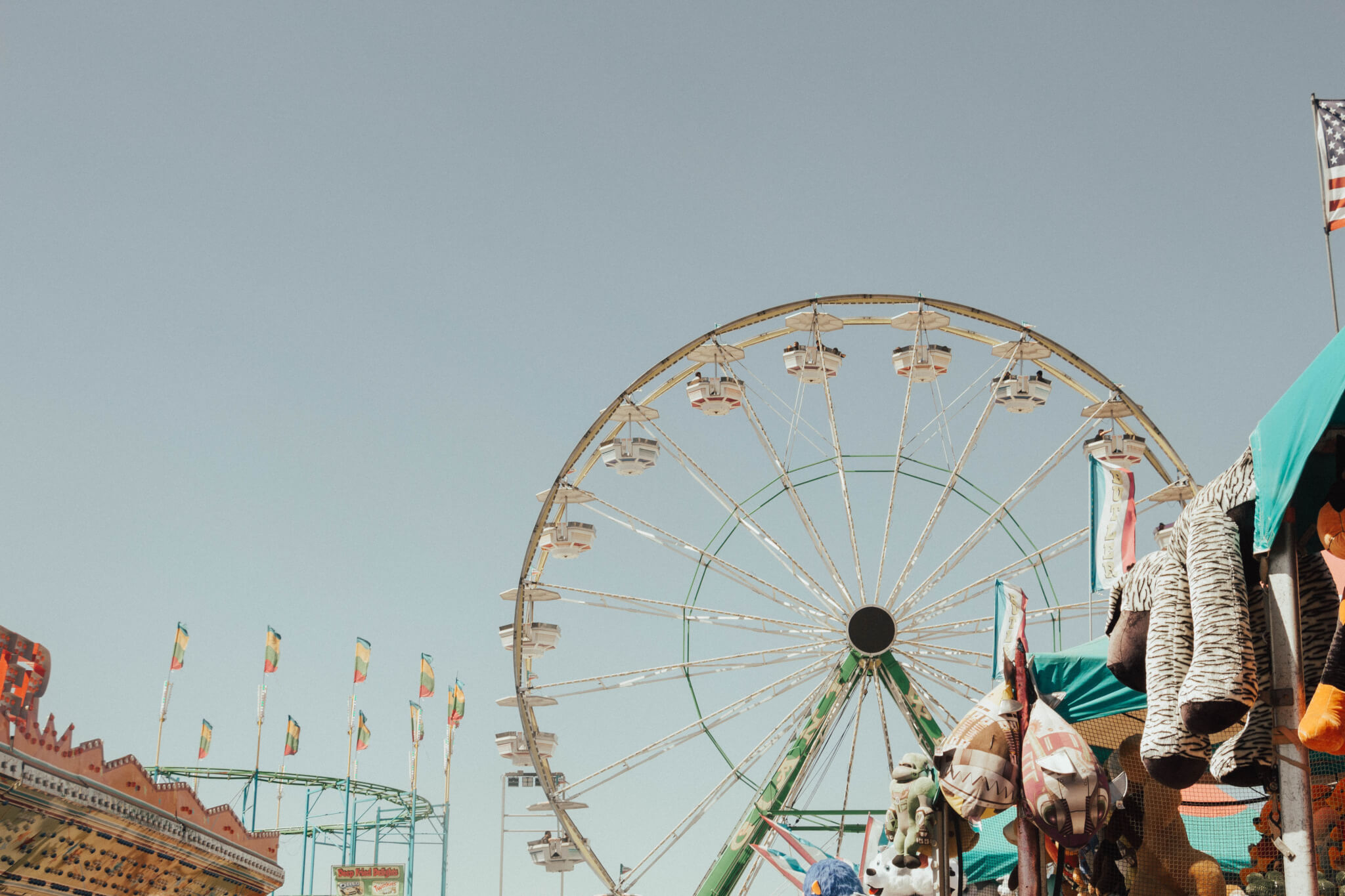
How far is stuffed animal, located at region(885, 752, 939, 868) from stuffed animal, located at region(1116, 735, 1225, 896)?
1.72 metres

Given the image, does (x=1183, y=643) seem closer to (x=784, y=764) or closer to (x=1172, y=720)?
(x=1172, y=720)

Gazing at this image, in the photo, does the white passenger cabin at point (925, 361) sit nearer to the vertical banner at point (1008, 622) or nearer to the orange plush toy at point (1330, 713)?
the vertical banner at point (1008, 622)

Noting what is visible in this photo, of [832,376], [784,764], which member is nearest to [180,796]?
[784,764]

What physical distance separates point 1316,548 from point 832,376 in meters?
17.1

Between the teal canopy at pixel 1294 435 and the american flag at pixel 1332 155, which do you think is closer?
the teal canopy at pixel 1294 435

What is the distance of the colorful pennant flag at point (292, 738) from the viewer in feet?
151

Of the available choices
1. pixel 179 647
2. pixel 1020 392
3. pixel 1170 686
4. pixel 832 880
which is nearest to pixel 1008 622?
pixel 832 880

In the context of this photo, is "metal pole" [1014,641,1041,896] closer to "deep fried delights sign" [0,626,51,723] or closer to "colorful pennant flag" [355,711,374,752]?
"deep fried delights sign" [0,626,51,723]

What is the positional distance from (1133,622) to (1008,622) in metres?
3.44

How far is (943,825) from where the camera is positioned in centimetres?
1124

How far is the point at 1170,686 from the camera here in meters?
A: 6.47

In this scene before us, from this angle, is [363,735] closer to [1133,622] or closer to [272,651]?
[272,651]

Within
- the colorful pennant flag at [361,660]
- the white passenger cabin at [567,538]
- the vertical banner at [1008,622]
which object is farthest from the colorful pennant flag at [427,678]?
the vertical banner at [1008,622]

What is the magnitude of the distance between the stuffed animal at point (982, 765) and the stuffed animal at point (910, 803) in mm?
2763
